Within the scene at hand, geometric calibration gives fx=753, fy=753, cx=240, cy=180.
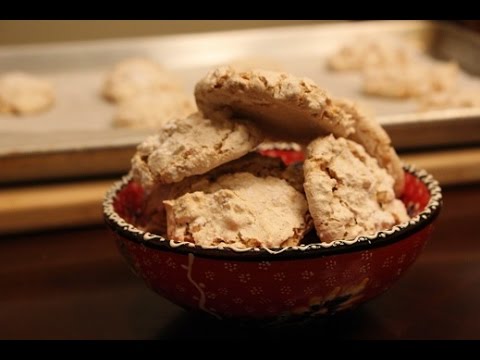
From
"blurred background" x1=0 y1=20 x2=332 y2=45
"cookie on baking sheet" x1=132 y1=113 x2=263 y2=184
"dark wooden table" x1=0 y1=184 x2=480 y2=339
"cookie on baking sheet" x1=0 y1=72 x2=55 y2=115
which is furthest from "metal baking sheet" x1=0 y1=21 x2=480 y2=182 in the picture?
"cookie on baking sheet" x1=132 y1=113 x2=263 y2=184

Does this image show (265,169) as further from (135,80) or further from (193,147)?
(135,80)

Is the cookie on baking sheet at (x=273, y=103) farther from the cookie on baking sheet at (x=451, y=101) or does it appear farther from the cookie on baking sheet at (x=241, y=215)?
the cookie on baking sheet at (x=451, y=101)

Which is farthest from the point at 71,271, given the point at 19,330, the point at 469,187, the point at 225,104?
the point at 469,187

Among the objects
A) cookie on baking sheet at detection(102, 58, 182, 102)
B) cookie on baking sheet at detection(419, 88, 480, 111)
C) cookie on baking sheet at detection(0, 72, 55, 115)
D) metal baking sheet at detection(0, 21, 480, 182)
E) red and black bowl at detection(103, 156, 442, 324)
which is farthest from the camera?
cookie on baking sheet at detection(102, 58, 182, 102)

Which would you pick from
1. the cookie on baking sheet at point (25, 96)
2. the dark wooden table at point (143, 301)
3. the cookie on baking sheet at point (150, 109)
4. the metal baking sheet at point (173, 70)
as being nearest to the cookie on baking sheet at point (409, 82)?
the metal baking sheet at point (173, 70)

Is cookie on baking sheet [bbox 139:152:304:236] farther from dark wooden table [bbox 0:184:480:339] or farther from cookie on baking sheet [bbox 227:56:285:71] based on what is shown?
cookie on baking sheet [bbox 227:56:285:71]

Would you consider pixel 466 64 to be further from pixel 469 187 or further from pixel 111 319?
pixel 111 319

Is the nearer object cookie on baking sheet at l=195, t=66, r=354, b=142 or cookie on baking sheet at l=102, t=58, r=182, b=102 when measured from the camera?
cookie on baking sheet at l=195, t=66, r=354, b=142
